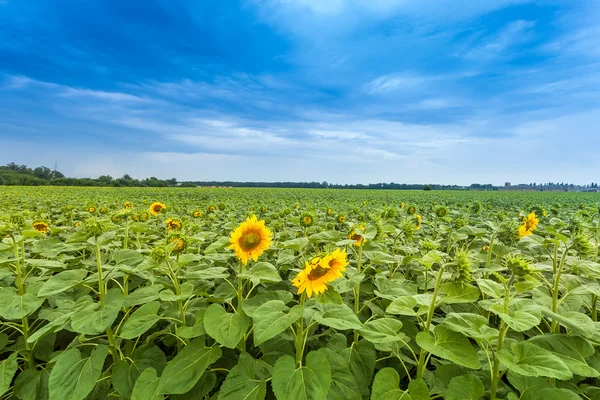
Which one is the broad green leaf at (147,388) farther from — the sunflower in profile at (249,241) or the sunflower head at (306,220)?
the sunflower head at (306,220)

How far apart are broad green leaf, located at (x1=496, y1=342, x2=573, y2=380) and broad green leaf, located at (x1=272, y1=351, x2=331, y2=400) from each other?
0.75 m

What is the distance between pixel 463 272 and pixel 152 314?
170 cm

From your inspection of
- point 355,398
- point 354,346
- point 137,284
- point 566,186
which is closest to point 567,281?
point 354,346

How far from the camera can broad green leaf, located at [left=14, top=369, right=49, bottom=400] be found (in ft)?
6.36

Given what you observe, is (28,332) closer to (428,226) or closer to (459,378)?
(459,378)

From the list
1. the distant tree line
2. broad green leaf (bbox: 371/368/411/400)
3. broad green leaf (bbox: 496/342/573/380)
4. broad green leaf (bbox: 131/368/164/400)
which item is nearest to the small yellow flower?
broad green leaf (bbox: 131/368/164/400)

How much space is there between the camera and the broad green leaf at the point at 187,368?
60.6 inches

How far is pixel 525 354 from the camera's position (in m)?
1.37

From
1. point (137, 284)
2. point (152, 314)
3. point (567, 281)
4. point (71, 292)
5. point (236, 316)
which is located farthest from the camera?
point (137, 284)

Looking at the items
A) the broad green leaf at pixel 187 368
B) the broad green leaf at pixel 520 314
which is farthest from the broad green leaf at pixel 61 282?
the broad green leaf at pixel 520 314

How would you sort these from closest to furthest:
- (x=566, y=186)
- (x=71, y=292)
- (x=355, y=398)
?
(x=355, y=398), (x=71, y=292), (x=566, y=186)

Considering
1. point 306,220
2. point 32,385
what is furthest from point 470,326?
point 32,385

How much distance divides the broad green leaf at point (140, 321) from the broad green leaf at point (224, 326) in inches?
13.7

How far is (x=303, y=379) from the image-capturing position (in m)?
1.43
